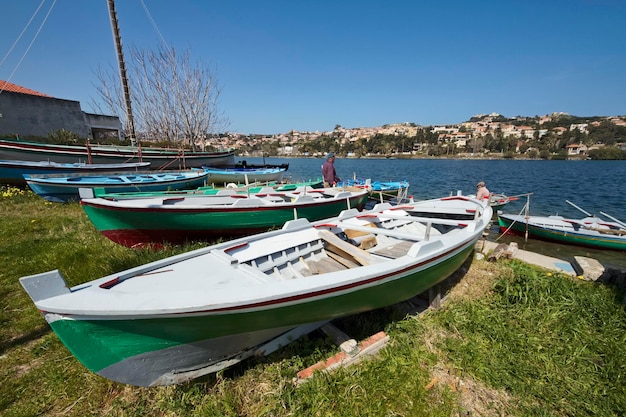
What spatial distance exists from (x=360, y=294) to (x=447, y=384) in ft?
4.29

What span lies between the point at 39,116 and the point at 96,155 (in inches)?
416

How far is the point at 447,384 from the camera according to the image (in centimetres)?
281

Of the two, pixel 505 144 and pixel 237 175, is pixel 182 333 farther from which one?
pixel 505 144

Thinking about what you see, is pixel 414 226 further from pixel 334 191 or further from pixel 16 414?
pixel 16 414

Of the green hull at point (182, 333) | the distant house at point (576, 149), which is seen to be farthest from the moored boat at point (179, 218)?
the distant house at point (576, 149)

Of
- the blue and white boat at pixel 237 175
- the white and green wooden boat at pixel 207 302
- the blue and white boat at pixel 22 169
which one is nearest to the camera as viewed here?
the white and green wooden boat at pixel 207 302

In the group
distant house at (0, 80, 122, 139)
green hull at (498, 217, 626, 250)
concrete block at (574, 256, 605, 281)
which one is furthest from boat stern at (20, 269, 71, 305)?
distant house at (0, 80, 122, 139)

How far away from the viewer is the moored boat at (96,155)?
12.3 meters

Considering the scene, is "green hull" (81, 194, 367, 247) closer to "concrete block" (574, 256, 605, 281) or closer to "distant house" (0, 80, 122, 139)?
"concrete block" (574, 256, 605, 281)

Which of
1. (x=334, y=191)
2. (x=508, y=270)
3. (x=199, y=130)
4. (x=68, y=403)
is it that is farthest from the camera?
(x=199, y=130)

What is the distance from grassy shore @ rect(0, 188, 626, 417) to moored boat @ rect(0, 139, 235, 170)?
38.7 feet

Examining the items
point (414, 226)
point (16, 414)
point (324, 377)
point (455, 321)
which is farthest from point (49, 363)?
point (414, 226)

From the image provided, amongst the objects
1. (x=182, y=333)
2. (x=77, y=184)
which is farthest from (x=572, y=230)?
(x=77, y=184)

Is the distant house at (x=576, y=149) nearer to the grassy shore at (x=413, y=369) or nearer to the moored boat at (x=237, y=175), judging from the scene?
the moored boat at (x=237, y=175)
